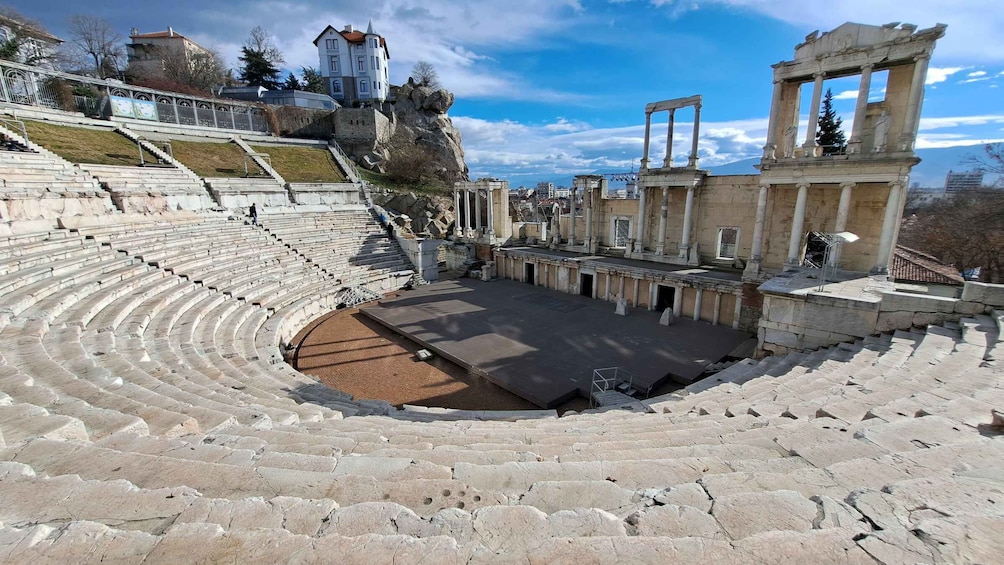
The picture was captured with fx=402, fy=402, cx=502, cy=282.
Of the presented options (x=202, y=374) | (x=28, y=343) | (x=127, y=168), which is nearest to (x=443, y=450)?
(x=202, y=374)

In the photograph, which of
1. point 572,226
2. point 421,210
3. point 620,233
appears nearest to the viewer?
point 572,226

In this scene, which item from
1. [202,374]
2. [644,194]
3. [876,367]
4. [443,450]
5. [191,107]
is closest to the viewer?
[443,450]

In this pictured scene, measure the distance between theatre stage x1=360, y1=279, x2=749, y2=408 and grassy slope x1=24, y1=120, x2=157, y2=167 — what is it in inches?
709

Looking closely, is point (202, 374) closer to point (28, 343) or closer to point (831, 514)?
point (28, 343)

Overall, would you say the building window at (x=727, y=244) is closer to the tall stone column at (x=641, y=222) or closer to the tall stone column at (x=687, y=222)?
the tall stone column at (x=687, y=222)

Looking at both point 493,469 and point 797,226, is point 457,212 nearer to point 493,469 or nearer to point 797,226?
point 797,226

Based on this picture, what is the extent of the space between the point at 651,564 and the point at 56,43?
6571 centimetres

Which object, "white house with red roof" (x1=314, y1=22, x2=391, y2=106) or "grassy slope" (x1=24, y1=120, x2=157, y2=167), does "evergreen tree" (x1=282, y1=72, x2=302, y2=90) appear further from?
"grassy slope" (x1=24, y1=120, x2=157, y2=167)

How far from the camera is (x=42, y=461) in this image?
304 centimetres

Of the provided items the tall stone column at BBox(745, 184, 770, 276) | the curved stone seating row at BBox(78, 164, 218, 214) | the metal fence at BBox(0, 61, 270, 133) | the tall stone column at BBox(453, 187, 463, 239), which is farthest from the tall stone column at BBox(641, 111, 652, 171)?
the metal fence at BBox(0, 61, 270, 133)

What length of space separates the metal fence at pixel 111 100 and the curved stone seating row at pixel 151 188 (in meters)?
12.9

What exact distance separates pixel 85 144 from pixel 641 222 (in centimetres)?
3219

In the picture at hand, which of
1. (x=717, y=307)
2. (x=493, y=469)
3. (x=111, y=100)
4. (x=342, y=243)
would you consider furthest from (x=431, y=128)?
(x=493, y=469)

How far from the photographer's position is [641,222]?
2092cm
